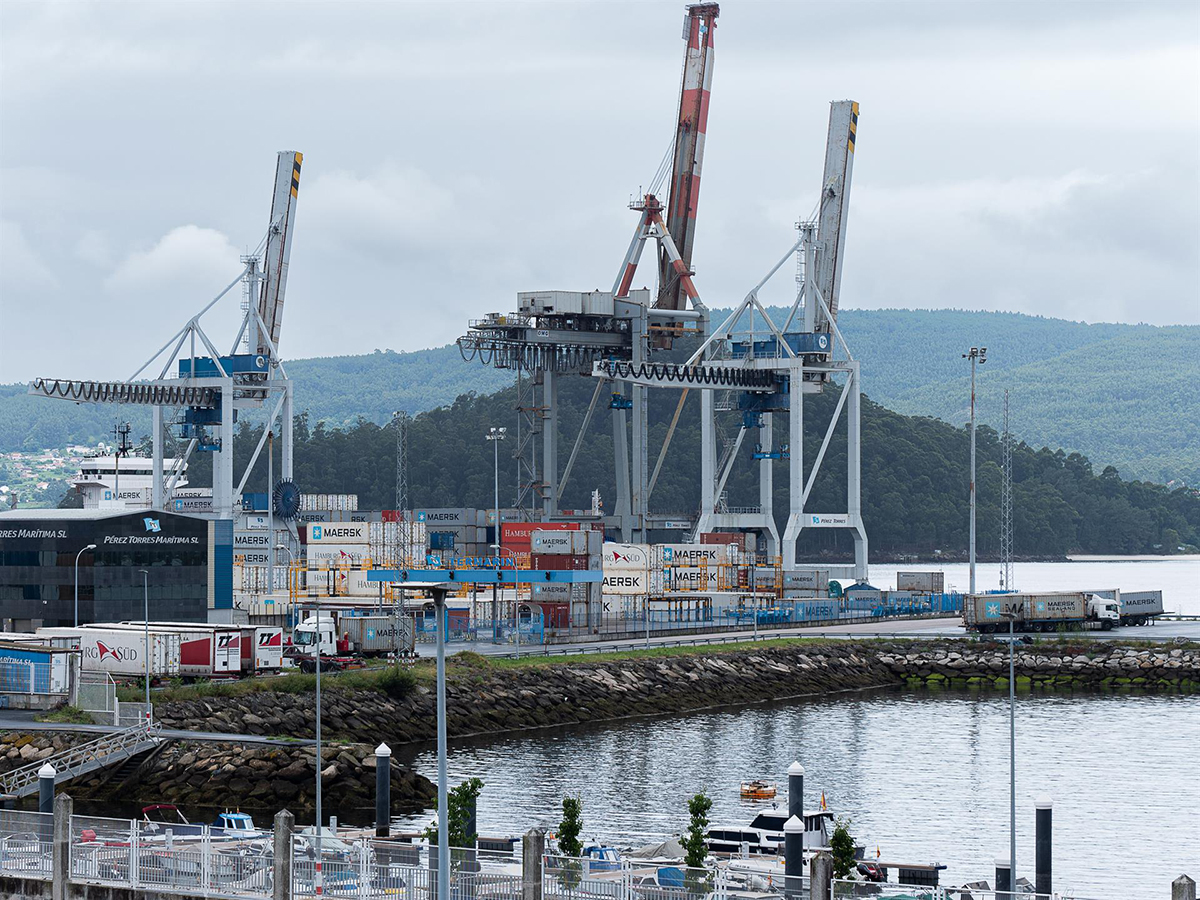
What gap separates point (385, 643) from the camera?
267 ft

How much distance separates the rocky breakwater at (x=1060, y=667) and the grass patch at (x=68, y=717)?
48.6m

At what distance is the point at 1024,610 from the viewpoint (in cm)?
10781

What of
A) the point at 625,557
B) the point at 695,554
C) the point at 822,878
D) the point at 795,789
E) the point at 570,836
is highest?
the point at 625,557

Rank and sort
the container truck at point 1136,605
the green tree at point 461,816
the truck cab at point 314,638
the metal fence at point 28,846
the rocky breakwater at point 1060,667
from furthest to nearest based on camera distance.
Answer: the container truck at point 1136,605, the rocky breakwater at point 1060,667, the truck cab at point 314,638, the green tree at point 461,816, the metal fence at point 28,846

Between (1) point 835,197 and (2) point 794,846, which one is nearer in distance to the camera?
(2) point 794,846

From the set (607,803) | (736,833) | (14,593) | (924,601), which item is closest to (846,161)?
(924,601)

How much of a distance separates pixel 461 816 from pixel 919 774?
29177mm

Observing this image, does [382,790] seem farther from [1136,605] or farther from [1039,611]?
[1136,605]

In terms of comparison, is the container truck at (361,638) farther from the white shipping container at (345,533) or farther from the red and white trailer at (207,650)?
the white shipping container at (345,533)

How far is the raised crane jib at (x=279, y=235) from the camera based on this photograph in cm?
13438

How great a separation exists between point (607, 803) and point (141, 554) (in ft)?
97.2

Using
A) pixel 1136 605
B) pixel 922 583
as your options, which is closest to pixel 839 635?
pixel 1136 605

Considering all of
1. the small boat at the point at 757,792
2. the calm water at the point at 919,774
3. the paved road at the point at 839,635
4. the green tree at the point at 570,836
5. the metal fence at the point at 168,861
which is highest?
the metal fence at the point at 168,861

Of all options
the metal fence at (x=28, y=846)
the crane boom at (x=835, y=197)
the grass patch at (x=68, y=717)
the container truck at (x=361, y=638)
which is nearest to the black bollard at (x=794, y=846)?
the metal fence at (x=28, y=846)
